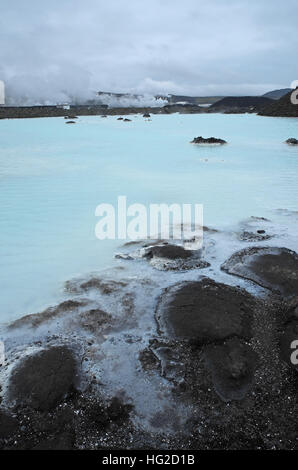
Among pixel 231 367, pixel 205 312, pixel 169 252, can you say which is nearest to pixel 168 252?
pixel 169 252

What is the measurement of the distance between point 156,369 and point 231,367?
822 mm

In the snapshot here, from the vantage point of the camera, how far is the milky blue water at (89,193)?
635 cm

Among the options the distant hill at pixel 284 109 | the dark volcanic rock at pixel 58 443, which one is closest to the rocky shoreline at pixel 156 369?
the dark volcanic rock at pixel 58 443

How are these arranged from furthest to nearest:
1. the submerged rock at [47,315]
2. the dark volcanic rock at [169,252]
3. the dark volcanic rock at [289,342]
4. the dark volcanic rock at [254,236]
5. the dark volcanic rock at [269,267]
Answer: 1. the dark volcanic rock at [254,236]
2. the dark volcanic rock at [169,252]
3. the dark volcanic rock at [269,267]
4. the submerged rock at [47,315]
5. the dark volcanic rock at [289,342]

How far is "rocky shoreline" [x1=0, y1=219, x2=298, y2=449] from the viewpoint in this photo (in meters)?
3.04

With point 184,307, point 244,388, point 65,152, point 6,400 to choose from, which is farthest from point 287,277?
point 65,152

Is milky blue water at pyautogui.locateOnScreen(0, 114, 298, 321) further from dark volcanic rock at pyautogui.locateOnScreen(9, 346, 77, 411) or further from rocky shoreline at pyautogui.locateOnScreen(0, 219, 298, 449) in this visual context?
dark volcanic rock at pyautogui.locateOnScreen(9, 346, 77, 411)

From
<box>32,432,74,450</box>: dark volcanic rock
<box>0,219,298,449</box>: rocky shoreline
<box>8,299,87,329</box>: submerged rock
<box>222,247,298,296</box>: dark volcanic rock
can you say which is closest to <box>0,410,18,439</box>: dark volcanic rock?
<box>0,219,298,449</box>: rocky shoreline

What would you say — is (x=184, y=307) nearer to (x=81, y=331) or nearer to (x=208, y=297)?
(x=208, y=297)

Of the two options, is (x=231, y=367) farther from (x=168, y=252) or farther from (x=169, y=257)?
(x=168, y=252)

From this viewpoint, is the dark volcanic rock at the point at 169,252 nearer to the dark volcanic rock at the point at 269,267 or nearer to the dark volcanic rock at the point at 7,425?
the dark volcanic rock at the point at 269,267

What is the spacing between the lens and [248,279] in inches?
224

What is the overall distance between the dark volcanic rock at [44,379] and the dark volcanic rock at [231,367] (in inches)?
59.8

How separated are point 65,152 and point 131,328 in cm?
2075
